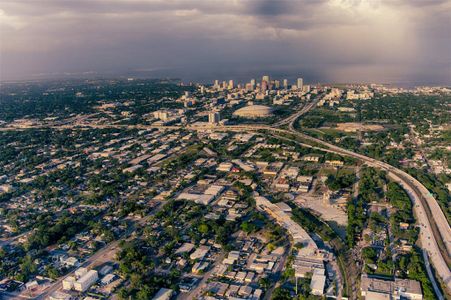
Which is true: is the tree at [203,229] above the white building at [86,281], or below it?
above

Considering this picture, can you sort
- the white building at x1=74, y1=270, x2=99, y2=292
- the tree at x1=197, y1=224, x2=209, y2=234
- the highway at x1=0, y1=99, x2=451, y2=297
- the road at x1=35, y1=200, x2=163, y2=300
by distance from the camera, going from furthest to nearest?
1. the tree at x1=197, y1=224, x2=209, y2=234
2. the highway at x1=0, y1=99, x2=451, y2=297
3. the road at x1=35, y1=200, x2=163, y2=300
4. the white building at x1=74, y1=270, x2=99, y2=292

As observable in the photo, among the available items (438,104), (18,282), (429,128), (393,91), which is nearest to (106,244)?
(18,282)

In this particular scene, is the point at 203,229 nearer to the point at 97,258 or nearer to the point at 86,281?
the point at 97,258

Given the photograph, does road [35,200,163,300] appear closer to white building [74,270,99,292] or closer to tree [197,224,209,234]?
white building [74,270,99,292]

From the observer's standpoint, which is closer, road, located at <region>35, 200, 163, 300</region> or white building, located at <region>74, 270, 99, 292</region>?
white building, located at <region>74, 270, 99, 292</region>

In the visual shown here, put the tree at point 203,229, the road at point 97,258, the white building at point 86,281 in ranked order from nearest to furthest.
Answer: the white building at point 86,281 < the road at point 97,258 < the tree at point 203,229

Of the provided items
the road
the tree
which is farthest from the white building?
the tree

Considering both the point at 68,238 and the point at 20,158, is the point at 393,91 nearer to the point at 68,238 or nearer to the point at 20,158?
the point at 20,158

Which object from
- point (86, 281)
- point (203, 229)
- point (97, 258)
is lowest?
point (97, 258)

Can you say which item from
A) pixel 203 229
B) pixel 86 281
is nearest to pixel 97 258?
pixel 86 281

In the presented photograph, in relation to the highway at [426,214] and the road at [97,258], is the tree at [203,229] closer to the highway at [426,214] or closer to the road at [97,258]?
the road at [97,258]

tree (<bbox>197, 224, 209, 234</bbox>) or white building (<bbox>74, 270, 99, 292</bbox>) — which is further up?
tree (<bbox>197, 224, 209, 234</bbox>)

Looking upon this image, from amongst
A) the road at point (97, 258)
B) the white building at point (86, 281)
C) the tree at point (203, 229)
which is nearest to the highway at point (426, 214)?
the tree at point (203, 229)
